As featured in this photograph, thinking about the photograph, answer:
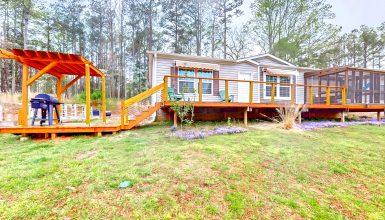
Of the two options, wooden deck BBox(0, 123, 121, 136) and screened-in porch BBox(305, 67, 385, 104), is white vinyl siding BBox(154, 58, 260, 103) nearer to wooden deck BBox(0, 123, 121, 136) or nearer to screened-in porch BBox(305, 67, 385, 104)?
wooden deck BBox(0, 123, 121, 136)

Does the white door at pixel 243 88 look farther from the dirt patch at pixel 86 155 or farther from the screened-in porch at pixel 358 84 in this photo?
the dirt patch at pixel 86 155

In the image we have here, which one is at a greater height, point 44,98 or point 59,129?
point 44,98

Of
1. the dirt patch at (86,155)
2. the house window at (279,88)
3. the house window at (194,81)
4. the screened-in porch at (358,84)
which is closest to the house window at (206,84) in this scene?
the house window at (194,81)

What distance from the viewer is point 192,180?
2.91m

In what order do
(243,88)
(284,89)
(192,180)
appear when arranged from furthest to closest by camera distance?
1. (284,89)
2. (243,88)
3. (192,180)

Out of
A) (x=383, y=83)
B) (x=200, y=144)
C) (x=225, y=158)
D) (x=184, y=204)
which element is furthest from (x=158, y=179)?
(x=383, y=83)

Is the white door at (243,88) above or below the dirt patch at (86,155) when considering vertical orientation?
above

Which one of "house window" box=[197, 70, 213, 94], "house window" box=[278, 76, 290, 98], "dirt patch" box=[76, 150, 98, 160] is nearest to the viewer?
"dirt patch" box=[76, 150, 98, 160]

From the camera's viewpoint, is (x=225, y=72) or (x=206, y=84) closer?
(x=206, y=84)

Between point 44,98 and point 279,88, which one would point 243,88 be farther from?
point 44,98

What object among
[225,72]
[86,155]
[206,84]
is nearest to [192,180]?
[86,155]

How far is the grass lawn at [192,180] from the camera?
92.7 inches

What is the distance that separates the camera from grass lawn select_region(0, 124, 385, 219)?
2.36 m

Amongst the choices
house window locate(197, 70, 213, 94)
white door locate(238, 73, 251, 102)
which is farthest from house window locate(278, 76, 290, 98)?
house window locate(197, 70, 213, 94)
